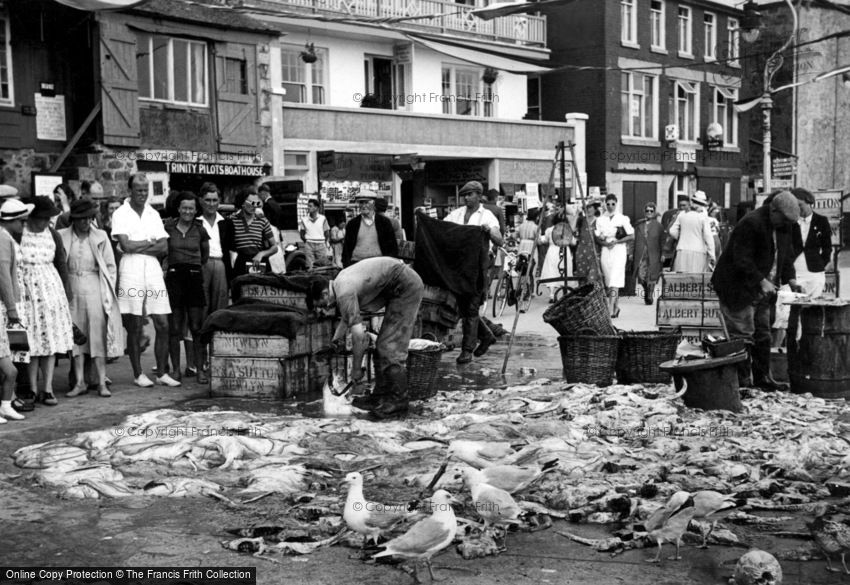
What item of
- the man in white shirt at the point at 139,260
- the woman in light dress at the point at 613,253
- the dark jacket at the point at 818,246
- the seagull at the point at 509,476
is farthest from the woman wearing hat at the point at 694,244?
the seagull at the point at 509,476

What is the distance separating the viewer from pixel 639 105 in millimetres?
37688

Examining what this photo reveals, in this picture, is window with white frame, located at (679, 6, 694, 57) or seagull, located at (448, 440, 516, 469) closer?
seagull, located at (448, 440, 516, 469)

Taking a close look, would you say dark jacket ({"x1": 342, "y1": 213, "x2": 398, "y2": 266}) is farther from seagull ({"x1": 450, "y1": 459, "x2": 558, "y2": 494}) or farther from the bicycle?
seagull ({"x1": 450, "y1": 459, "x2": 558, "y2": 494})

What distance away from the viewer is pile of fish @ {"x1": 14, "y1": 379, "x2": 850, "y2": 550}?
21.2 ft

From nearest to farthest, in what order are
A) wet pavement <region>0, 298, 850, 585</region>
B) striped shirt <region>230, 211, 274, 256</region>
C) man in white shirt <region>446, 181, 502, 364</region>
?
wet pavement <region>0, 298, 850, 585</region> → striped shirt <region>230, 211, 274, 256</region> → man in white shirt <region>446, 181, 502, 364</region>

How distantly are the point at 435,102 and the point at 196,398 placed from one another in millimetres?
23965

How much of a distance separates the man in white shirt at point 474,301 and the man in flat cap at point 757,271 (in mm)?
3194

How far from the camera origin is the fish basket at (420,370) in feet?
31.8

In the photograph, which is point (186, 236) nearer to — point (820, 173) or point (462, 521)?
point (462, 521)

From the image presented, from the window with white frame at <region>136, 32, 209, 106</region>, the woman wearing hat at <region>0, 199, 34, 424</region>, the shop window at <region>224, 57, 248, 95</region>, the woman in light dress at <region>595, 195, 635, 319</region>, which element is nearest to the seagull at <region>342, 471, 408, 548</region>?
the woman wearing hat at <region>0, 199, 34, 424</region>

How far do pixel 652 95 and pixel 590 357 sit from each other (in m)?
29.9

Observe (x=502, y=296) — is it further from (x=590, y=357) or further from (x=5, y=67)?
(x=5, y=67)

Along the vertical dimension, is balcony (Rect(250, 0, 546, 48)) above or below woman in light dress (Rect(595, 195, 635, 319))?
above

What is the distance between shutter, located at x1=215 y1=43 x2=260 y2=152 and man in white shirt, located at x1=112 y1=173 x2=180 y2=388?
14.7 metres
